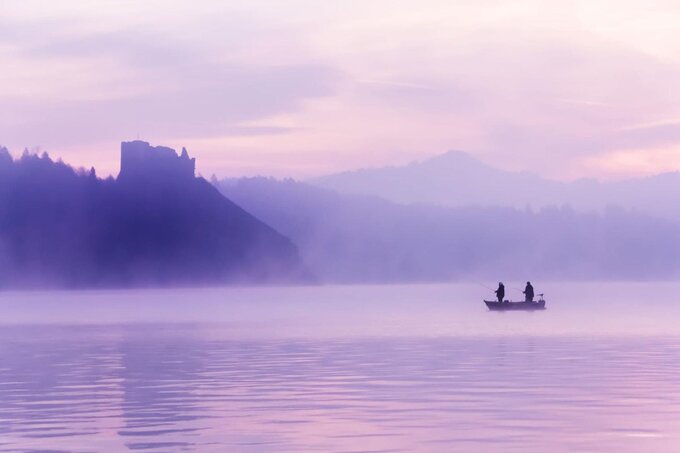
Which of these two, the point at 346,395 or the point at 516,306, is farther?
the point at 516,306

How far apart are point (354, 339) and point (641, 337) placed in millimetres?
18146

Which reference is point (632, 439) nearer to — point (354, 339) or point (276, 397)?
point (276, 397)

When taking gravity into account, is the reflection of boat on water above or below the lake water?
above

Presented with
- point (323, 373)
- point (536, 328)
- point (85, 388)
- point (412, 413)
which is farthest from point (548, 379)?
point (536, 328)

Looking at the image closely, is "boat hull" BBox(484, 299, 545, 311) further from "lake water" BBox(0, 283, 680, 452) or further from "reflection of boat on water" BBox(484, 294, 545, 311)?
"lake water" BBox(0, 283, 680, 452)

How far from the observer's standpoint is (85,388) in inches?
1967

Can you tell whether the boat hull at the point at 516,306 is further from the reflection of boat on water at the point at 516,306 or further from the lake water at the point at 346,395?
the lake water at the point at 346,395

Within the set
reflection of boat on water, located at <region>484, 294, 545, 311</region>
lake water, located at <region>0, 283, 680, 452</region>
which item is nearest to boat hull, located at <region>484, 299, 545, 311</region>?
reflection of boat on water, located at <region>484, 294, 545, 311</region>

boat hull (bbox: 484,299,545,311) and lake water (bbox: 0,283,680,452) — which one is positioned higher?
boat hull (bbox: 484,299,545,311)

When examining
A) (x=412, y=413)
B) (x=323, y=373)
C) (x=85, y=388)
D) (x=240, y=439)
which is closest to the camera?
(x=240, y=439)

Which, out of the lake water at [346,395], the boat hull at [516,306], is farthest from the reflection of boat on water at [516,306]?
the lake water at [346,395]

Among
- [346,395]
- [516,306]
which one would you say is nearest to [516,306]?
[516,306]

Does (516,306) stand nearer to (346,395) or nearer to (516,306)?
(516,306)

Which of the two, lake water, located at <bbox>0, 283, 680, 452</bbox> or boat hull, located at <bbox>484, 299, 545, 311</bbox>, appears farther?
boat hull, located at <bbox>484, 299, 545, 311</bbox>
